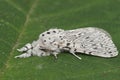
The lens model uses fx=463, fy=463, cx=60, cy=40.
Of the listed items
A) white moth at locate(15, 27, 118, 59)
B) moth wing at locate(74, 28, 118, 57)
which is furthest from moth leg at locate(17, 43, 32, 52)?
moth wing at locate(74, 28, 118, 57)

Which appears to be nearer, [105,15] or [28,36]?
[28,36]

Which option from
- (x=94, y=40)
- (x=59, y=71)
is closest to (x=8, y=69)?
(x=59, y=71)

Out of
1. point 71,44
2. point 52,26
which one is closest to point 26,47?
point 71,44

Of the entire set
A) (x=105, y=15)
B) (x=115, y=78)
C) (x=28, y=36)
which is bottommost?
(x=115, y=78)

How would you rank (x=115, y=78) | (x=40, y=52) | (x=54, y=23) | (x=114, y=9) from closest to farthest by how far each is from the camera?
(x=115, y=78) < (x=40, y=52) < (x=54, y=23) < (x=114, y=9)

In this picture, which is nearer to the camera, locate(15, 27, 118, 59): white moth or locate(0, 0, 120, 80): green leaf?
locate(0, 0, 120, 80): green leaf

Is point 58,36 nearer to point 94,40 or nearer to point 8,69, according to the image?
point 94,40

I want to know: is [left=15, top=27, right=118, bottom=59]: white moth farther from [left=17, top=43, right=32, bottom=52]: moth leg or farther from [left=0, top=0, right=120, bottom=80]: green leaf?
[left=0, top=0, right=120, bottom=80]: green leaf

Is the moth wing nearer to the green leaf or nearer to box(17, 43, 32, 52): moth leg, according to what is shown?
the green leaf
